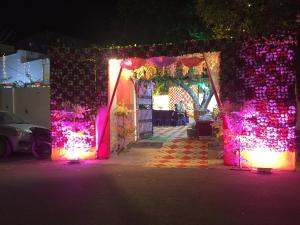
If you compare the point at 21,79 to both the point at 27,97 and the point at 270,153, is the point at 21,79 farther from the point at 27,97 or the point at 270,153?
the point at 270,153

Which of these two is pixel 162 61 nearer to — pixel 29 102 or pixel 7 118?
pixel 7 118

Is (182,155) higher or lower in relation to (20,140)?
lower

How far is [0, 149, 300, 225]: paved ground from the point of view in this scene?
6385mm

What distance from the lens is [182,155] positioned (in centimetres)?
1292

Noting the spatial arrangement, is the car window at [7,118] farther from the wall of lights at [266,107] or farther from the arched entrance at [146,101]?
the wall of lights at [266,107]

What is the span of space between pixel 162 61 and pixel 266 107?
337 cm

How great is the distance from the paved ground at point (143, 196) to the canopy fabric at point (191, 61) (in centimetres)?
297

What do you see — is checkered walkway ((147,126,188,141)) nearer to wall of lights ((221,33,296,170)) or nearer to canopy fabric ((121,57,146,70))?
canopy fabric ((121,57,146,70))

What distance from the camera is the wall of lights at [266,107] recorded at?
10406 mm

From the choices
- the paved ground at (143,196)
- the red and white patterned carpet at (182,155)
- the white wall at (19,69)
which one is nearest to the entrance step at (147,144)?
the red and white patterned carpet at (182,155)

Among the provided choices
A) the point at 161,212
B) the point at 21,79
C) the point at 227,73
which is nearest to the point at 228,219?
the point at 161,212

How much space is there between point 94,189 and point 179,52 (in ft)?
15.7

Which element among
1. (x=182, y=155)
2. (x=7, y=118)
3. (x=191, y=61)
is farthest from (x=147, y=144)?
(x=7, y=118)

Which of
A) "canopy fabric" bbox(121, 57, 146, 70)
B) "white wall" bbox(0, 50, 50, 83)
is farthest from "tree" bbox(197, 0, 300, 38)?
"white wall" bbox(0, 50, 50, 83)
